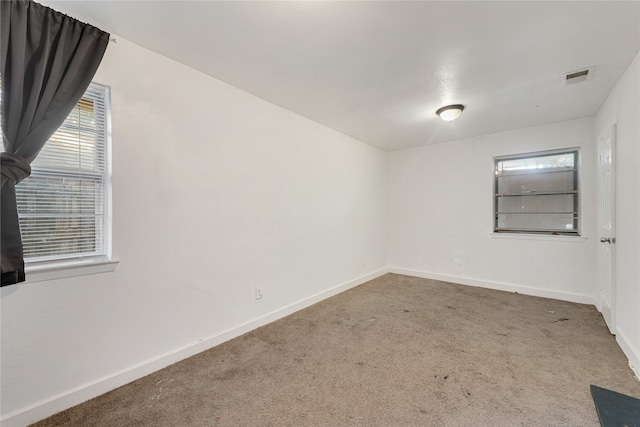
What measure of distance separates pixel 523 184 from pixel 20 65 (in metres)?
5.32

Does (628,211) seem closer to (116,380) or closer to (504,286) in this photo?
(504,286)

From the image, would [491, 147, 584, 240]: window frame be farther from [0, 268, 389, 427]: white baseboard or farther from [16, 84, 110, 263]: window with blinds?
[16, 84, 110, 263]: window with blinds

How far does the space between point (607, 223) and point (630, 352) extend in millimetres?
1307

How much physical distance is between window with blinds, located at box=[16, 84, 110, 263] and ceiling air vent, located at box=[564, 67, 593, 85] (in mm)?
3729

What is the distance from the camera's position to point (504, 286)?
4008 millimetres

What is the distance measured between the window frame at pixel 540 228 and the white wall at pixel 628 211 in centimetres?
122

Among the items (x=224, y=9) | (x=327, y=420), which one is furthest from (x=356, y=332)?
(x=224, y=9)

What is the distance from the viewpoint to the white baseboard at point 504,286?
137 inches

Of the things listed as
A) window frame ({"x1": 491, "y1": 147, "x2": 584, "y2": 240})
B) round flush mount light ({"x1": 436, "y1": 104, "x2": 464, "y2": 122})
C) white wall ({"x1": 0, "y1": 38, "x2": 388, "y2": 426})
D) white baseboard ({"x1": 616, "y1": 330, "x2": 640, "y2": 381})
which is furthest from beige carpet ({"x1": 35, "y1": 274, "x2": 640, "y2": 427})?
round flush mount light ({"x1": 436, "y1": 104, "x2": 464, "y2": 122})

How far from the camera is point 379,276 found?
4844 millimetres

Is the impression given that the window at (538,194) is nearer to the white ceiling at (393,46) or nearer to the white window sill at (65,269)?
the white ceiling at (393,46)

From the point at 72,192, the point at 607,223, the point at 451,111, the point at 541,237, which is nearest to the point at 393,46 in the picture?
the point at 451,111

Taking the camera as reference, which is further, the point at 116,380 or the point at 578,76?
the point at 578,76

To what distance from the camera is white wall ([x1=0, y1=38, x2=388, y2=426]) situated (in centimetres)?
161
